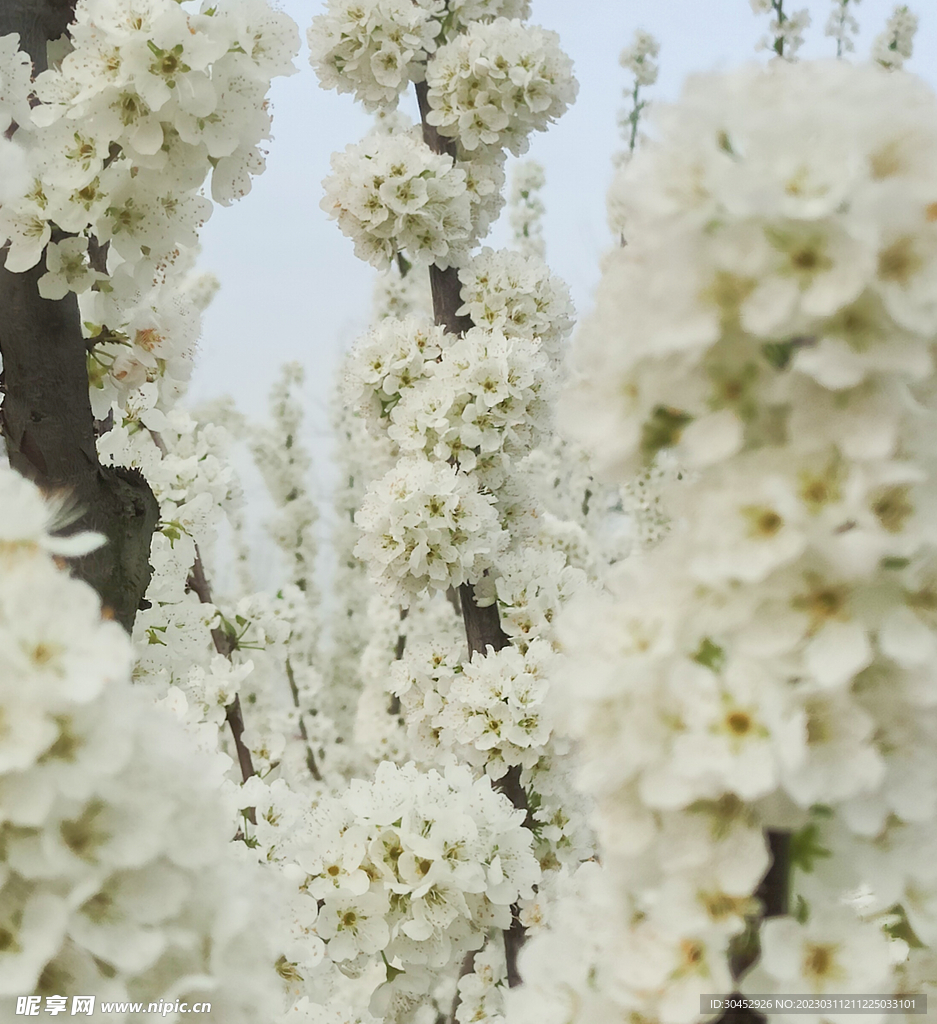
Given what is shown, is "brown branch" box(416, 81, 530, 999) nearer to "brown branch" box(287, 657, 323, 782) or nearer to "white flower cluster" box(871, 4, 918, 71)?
"brown branch" box(287, 657, 323, 782)

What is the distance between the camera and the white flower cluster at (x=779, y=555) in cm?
75

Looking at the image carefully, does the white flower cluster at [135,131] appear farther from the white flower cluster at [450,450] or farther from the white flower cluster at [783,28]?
the white flower cluster at [783,28]

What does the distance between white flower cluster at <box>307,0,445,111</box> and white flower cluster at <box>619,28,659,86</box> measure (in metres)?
2.22

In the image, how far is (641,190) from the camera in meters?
0.80

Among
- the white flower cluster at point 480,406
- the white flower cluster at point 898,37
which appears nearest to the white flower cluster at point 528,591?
the white flower cluster at point 480,406

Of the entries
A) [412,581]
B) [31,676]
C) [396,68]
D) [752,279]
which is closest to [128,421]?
[412,581]

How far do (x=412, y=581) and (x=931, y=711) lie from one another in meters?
1.71

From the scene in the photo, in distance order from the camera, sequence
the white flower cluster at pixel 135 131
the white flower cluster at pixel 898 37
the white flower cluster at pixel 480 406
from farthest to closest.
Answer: the white flower cluster at pixel 898 37, the white flower cluster at pixel 480 406, the white flower cluster at pixel 135 131

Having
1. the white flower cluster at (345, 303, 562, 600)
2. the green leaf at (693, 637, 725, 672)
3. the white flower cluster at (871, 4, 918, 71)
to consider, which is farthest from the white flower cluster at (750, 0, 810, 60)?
the green leaf at (693, 637, 725, 672)

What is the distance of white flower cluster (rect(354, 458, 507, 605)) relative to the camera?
2.32 meters

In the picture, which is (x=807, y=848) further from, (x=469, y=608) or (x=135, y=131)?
(x=469, y=608)

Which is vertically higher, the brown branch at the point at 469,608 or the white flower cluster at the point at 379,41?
the white flower cluster at the point at 379,41

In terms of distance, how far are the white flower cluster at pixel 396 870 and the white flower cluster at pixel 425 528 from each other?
62 centimetres

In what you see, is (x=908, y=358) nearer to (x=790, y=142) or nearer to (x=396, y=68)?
(x=790, y=142)
